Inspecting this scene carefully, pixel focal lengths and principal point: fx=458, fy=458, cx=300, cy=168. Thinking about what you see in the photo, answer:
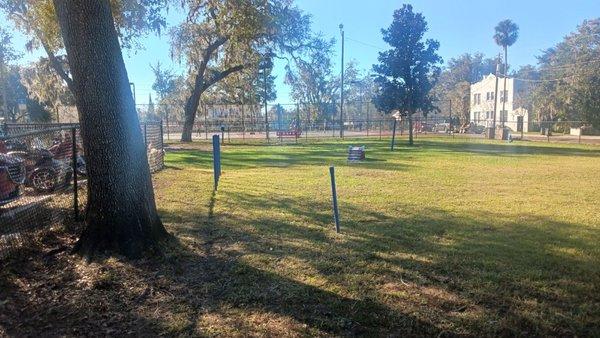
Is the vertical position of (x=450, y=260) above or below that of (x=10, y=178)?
below

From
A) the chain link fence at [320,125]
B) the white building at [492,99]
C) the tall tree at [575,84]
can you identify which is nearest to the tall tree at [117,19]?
the chain link fence at [320,125]

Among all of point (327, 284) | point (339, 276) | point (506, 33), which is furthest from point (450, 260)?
point (506, 33)

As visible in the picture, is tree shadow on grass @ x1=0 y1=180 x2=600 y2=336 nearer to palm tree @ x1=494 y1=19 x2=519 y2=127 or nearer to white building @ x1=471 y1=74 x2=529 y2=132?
palm tree @ x1=494 y1=19 x2=519 y2=127

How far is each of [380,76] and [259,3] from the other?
957 centimetres

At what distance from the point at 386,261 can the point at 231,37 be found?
24377mm

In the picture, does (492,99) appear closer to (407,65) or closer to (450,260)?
(407,65)

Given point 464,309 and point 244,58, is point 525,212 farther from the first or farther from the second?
point 244,58

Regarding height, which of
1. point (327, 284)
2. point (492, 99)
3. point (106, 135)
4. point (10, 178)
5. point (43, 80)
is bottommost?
point (327, 284)

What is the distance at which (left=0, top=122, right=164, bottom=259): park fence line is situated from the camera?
5.73 m

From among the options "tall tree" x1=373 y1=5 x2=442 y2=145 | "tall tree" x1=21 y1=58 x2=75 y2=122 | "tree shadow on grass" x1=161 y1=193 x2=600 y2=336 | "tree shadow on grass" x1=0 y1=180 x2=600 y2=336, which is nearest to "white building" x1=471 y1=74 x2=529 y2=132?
"tall tree" x1=373 y1=5 x2=442 y2=145

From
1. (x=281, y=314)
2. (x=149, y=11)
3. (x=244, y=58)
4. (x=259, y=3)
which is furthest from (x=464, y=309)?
(x=244, y=58)

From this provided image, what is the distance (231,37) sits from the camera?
2716 centimetres

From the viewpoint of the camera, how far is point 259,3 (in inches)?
924

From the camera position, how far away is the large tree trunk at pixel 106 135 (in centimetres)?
496
